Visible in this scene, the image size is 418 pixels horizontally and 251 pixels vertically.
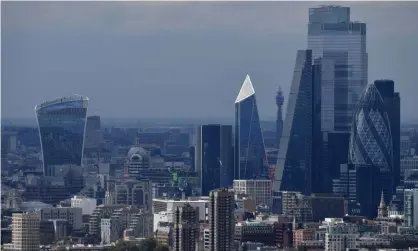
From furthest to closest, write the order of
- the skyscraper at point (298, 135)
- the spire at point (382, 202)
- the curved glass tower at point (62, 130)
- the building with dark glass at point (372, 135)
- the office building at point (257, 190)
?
the building with dark glass at point (372, 135)
the skyscraper at point (298, 135)
the curved glass tower at point (62, 130)
the spire at point (382, 202)
the office building at point (257, 190)

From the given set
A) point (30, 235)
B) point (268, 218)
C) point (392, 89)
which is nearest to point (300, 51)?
point (392, 89)

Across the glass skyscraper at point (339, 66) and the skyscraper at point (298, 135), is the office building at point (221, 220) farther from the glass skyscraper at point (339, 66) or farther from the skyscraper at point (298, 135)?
the glass skyscraper at point (339, 66)

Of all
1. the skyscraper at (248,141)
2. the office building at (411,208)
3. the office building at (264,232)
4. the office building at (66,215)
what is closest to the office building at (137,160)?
the skyscraper at (248,141)

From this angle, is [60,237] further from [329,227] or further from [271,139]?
[271,139]

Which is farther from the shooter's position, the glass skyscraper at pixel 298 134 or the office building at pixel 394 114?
the glass skyscraper at pixel 298 134

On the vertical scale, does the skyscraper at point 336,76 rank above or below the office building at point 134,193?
above

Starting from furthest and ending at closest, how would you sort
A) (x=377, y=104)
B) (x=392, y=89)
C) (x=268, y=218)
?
(x=377, y=104), (x=392, y=89), (x=268, y=218)
